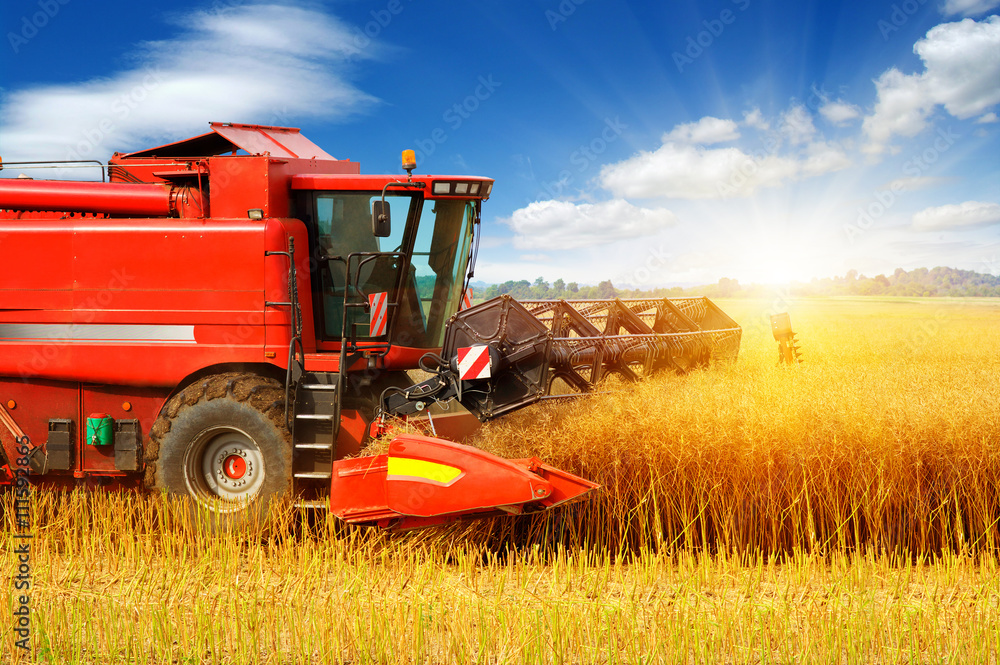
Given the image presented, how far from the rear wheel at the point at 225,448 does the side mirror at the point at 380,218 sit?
1139mm

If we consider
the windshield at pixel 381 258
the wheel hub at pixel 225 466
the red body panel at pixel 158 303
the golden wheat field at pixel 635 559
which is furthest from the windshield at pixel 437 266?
the wheel hub at pixel 225 466

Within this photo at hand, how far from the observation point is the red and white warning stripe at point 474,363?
12.5 feet

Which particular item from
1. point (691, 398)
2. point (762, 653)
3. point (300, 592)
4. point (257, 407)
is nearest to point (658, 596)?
point (762, 653)

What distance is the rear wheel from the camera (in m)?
3.93

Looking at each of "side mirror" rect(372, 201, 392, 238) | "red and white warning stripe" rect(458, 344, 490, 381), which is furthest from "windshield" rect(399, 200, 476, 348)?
"red and white warning stripe" rect(458, 344, 490, 381)

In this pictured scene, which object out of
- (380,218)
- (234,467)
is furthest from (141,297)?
(380,218)

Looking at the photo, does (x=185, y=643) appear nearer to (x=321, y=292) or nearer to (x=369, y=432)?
(x=369, y=432)

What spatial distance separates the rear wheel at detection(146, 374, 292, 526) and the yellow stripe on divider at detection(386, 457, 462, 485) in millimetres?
960

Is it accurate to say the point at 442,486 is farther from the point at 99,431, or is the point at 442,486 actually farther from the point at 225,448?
the point at 99,431

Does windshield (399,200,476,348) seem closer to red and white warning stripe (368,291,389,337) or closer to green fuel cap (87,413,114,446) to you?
red and white warning stripe (368,291,389,337)

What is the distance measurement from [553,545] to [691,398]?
128 cm

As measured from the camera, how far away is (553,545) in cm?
375

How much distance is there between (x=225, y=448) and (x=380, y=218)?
1702 millimetres

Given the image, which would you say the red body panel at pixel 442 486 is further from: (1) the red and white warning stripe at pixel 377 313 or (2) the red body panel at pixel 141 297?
(2) the red body panel at pixel 141 297
